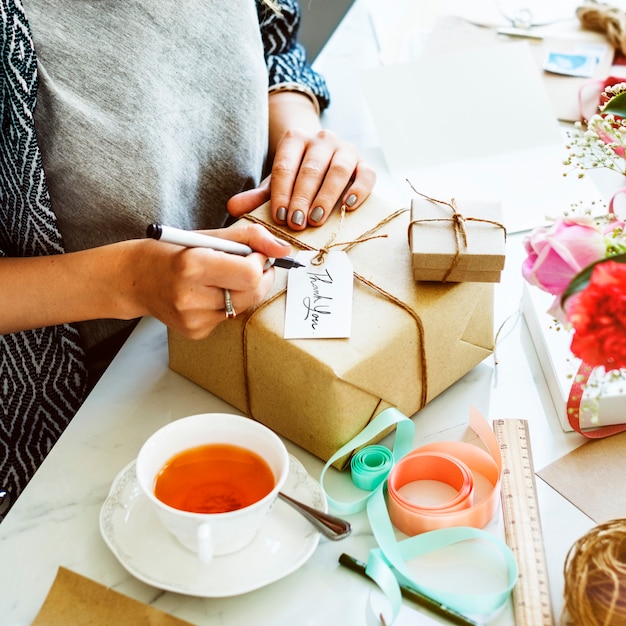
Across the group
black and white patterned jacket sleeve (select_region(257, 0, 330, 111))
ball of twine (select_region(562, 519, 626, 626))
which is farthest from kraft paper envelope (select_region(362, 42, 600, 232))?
ball of twine (select_region(562, 519, 626, 626))

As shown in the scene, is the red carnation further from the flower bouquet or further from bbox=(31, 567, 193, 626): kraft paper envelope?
bbox=(31, 567, 193, 626): kraft paper envelope

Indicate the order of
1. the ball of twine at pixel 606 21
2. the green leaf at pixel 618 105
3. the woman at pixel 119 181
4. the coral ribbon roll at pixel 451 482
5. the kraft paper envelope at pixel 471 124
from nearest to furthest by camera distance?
1. the green leaf at pixel 618 105
2. the coral ribbon roll at pixel 451 482
3. the woman at pixel 119 181
4. the kraft paper envelope at pixel 471 124
5. the ball of twine at pixel 606 21

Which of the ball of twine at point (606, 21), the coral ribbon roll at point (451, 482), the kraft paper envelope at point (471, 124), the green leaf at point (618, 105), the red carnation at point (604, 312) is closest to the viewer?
the red carnation at point (604, 312)

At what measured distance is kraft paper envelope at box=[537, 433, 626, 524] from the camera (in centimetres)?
74

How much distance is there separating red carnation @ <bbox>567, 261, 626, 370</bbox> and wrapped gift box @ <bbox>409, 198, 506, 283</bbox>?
0.90 feet

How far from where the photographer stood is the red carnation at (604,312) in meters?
0.50

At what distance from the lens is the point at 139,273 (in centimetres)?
83

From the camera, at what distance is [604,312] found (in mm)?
506

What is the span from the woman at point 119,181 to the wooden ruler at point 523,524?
0.30 meters

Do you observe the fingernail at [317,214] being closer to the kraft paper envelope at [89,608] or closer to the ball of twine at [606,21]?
the kraft paper envelope at [89,608]

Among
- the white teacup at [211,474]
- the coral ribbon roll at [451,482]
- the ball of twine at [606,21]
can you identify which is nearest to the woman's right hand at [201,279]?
the white teacup at [211,474]

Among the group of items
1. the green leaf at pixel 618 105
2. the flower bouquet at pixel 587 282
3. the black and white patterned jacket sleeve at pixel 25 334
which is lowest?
the black and white patterned jacket sleeve at pixel 25 334

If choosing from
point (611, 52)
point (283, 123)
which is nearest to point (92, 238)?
point (283, 123)

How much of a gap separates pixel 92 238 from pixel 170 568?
1.39 feet
